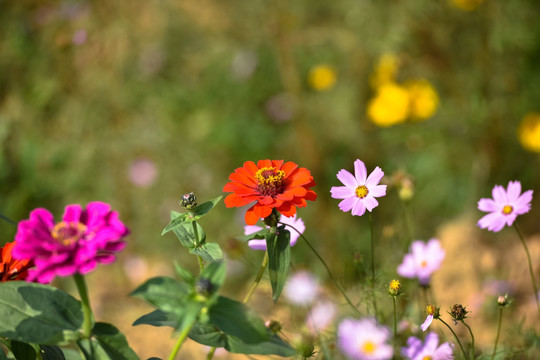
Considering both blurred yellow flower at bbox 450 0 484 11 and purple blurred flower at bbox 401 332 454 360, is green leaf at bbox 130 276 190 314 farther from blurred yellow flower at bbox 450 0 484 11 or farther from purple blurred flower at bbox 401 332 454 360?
blurred yellow flower at bbox 450 0 484 11

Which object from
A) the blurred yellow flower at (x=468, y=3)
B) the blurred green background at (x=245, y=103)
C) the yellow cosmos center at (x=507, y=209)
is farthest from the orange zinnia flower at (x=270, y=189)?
the blurred yellow flower at (x=468, y=3)

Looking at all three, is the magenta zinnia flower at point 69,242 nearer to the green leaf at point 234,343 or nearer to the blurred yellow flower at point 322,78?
the green leaf at point 234,343

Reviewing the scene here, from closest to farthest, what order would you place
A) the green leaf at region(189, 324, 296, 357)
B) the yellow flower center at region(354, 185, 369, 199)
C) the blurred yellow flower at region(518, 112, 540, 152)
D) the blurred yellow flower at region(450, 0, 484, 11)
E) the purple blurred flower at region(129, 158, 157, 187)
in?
1. the green leaf at region(189, 324, 296, 357)
2. the yellow flower center at region(354, 185, 369, 199)
3. the blurred yellow flower at region(450, 0, 484, 11)
4. the blurred yellow flower at region(518, 112, 540, 152)
5. the purple blurred flower at region(129, 158, 157, 187)

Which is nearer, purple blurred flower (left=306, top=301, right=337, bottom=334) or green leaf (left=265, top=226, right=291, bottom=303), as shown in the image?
green leaf (left=265, top=226, right=291, bottom=303)

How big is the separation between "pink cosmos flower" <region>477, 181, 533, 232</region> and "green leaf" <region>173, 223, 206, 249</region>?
1.45 feet

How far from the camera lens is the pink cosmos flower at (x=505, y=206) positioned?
0.83 meters

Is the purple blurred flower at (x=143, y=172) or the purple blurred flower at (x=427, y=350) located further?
the purple blurred flower at (x=143, y=172)

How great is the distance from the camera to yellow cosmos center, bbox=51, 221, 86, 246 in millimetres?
623

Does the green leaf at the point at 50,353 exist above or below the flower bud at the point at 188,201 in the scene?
below

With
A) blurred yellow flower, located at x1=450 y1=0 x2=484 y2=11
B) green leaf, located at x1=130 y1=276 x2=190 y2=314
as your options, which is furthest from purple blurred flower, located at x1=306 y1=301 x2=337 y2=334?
blurred yellow flower, located at x1=450 y1=0 x2=484 y2=11

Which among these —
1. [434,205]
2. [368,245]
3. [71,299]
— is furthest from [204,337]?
[434,205]

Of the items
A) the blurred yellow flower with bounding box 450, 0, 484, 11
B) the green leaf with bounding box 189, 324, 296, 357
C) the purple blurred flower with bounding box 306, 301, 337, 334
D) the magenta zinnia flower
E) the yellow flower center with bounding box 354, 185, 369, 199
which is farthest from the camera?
the blurred yellow flower with bounding box 450, 0, 484, 11

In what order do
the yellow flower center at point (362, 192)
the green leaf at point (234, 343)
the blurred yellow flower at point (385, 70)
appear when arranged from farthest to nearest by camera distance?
the blurred yellow flower at point (385, 70), the yellow flower center at point (362, 192), the green leaf at point (234, 343)

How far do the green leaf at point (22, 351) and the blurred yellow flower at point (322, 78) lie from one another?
5.23 ft
